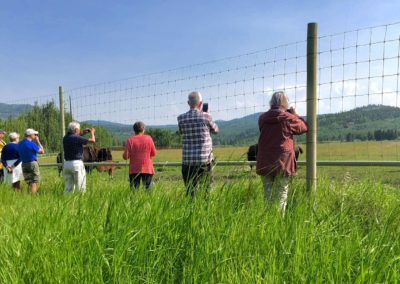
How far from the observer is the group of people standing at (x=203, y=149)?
401 centimetres

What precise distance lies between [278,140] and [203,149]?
1.21 m

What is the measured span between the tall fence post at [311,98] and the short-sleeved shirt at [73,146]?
14.8 feet

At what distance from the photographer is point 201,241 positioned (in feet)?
8.66

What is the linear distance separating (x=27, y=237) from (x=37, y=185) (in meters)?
6.43

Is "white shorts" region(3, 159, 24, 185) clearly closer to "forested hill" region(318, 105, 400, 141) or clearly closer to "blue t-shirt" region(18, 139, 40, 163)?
"blue t-shirt" region(18, 139, 40, 163)

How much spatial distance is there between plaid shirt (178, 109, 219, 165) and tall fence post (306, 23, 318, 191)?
57.5 inches

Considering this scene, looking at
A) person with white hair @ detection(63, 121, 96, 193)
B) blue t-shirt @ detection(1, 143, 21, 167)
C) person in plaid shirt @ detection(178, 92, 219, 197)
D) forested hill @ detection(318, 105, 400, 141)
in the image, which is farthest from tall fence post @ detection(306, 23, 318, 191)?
blue t-shirt @ detection(1, 143, 21, 167)

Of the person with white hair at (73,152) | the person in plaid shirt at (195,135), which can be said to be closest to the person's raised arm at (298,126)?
the person in plaid shirt at (195,135)

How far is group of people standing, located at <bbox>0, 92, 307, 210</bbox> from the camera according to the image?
401 cm

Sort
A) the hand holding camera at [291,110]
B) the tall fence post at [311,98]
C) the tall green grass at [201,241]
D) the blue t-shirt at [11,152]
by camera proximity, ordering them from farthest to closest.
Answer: the blue t-shirt at [11,152] → the hand holding camera at [291,110] → the tall fence post at [311,98] → the tall green grass at [201,241]

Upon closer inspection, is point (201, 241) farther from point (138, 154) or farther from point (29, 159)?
point (29, 159)

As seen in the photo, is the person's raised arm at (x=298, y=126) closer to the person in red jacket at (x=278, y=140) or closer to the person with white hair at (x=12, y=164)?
the person in red jacket at (x=278, y=140)

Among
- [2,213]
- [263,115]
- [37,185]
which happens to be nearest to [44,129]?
[37,185]

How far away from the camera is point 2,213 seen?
4.51 m
